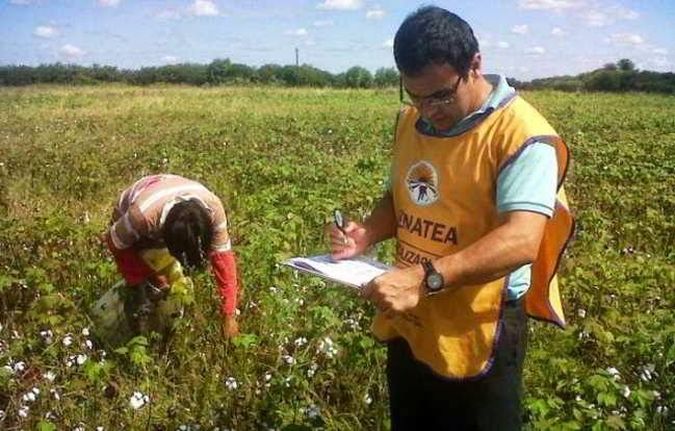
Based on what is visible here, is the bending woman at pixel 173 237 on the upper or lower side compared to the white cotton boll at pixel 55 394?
upper

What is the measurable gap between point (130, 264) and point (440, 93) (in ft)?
8.85

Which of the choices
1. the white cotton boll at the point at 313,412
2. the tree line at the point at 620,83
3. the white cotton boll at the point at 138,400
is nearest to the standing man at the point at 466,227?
the white cotton boll at the point at 313,412

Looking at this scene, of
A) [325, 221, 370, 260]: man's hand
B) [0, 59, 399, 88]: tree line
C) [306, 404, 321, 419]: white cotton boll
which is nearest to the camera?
[325, 221, 370, 260]: man's hand

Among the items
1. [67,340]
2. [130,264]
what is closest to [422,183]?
[67,340]

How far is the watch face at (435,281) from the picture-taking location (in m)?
1.79

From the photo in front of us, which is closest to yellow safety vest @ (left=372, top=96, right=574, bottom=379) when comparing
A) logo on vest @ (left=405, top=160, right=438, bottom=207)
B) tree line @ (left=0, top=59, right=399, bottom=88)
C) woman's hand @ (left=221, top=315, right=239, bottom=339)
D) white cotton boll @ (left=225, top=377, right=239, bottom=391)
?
logo on vest @ (left=405, top=160, right=438, bottom=207)

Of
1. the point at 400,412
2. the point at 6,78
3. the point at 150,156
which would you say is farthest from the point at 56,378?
the point at 6,78

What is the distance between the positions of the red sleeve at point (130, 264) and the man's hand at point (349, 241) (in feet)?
6.74

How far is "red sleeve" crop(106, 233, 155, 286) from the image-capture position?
158 inches

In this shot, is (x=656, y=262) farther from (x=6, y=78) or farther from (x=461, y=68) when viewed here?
(x=6, y=78)

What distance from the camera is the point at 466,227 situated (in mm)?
1903

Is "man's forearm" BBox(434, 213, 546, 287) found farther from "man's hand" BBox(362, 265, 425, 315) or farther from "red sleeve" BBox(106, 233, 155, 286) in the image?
"red sleeve" BBox(106, 233, 155, 286)

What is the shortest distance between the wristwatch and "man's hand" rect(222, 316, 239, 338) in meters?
2.07

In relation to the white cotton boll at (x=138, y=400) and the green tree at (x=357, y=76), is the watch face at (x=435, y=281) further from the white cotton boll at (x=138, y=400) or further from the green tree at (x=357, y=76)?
the green tree at (x=357, y=76)
